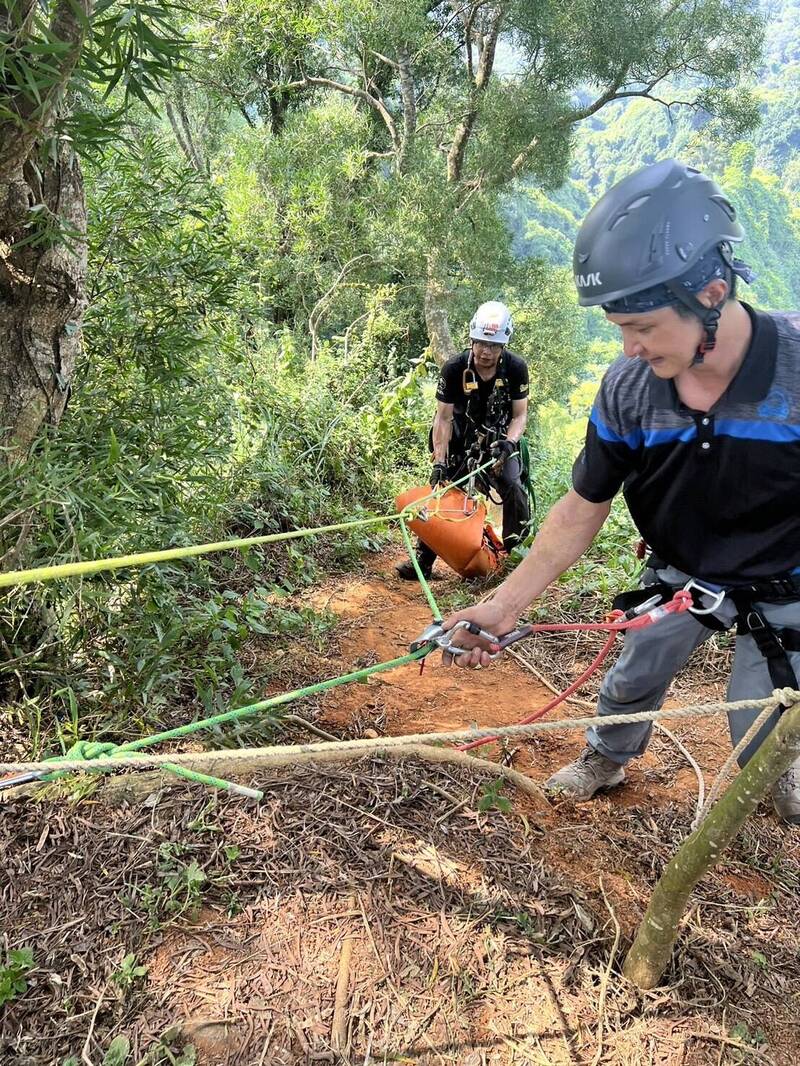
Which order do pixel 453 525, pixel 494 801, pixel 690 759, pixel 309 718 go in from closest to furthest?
pixel 494 801 → pixel 690 759 → pixel 309 718 → pixel 453 525

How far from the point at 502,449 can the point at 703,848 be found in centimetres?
348

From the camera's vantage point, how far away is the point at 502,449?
4.75 metres

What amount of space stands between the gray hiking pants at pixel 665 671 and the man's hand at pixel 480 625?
0.55 m

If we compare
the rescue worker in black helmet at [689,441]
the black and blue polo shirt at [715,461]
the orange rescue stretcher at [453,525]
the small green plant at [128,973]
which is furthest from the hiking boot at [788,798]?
the orange rescue stretcher at [453,525]

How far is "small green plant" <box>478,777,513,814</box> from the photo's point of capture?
213 centimetres

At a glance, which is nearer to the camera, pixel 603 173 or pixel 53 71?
pixel 53 71

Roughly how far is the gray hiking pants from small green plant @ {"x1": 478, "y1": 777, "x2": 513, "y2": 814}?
1.79ft

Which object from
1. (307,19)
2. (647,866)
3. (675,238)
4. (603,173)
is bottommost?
(647,866)

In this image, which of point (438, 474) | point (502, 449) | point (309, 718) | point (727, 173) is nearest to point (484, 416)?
point (502, 449)

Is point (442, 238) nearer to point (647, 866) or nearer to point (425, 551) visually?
point (425, 551)

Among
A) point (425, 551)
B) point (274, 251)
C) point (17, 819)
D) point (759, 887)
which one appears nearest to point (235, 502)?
point (425, 551)

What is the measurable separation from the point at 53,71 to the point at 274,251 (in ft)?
34.5

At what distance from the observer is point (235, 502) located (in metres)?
4.87

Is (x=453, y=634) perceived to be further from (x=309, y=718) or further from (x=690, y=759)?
(x=690, y=759)
